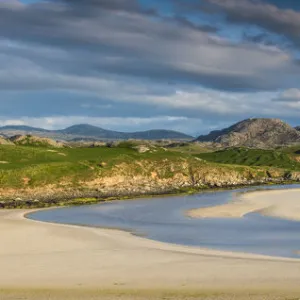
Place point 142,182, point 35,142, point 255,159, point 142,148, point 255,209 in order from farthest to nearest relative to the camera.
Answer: point 255,159 → point 35,142 → point 142,148 → point 142,182 → point 255,209

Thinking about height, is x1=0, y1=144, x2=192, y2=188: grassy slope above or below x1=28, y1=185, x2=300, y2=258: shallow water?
above

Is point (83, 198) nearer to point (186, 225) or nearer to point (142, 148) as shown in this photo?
point (186, 225)

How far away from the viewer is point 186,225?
171 feet

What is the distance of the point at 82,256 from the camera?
34156 millimetres

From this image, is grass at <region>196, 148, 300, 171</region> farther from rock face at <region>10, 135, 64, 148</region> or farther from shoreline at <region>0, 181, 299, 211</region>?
shoreline at <region>0, 181, 299, 211</region>

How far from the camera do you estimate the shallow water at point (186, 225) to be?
128 feet

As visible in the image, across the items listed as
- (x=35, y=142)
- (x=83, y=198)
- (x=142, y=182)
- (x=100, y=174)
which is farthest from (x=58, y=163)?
(x=35, y=142)

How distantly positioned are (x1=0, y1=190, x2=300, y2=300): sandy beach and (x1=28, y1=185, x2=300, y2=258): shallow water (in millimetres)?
3749

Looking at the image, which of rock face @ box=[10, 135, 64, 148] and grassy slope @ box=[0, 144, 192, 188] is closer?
grassy slope @ box=[0, 144, 192, 188]

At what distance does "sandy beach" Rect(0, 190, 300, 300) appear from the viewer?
950 inches

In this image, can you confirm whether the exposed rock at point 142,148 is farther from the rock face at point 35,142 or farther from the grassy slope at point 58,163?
the rock face at point 35,142

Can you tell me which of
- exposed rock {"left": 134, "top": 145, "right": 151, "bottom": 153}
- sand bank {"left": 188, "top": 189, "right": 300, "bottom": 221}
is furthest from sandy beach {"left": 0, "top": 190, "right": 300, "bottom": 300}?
exposed rock {"left": 134, "top": 145, "right": 151, "bottom": 153}

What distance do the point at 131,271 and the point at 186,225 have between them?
23693mm

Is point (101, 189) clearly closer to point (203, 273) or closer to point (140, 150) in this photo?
point (140, 150)
